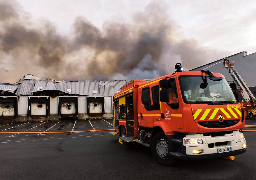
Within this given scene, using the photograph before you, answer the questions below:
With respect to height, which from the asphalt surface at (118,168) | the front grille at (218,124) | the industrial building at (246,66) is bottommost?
the asphalt surface at (118,168)

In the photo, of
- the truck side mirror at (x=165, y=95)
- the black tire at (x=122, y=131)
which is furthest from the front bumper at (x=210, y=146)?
the black tire at (x=122, y=131)

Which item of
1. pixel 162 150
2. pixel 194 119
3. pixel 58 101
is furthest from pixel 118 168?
pixel 58 101

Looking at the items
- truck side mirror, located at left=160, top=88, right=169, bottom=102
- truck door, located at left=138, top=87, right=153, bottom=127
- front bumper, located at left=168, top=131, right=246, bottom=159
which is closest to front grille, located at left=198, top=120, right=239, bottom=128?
front bumper, located at left=168, top=131, right=246, bottom=159

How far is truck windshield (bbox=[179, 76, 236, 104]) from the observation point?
5.08 m

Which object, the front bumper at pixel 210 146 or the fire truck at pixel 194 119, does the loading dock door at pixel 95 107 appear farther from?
the front bumper at pixel 210 146

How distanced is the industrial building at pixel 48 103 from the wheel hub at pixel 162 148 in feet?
83.5

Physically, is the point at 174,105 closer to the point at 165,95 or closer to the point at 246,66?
the point at 165,95

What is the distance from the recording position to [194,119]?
4.78m

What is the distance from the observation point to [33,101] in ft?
93.6

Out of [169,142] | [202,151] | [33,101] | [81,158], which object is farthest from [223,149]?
[33,101]

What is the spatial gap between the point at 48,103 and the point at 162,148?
27.1 m

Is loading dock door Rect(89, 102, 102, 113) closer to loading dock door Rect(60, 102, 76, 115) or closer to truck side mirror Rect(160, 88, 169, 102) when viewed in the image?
loading dock door Rect(60, 102, 76, 115)

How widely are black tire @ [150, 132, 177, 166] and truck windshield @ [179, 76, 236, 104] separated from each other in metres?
1.50

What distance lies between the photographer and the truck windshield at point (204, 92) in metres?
5.08
